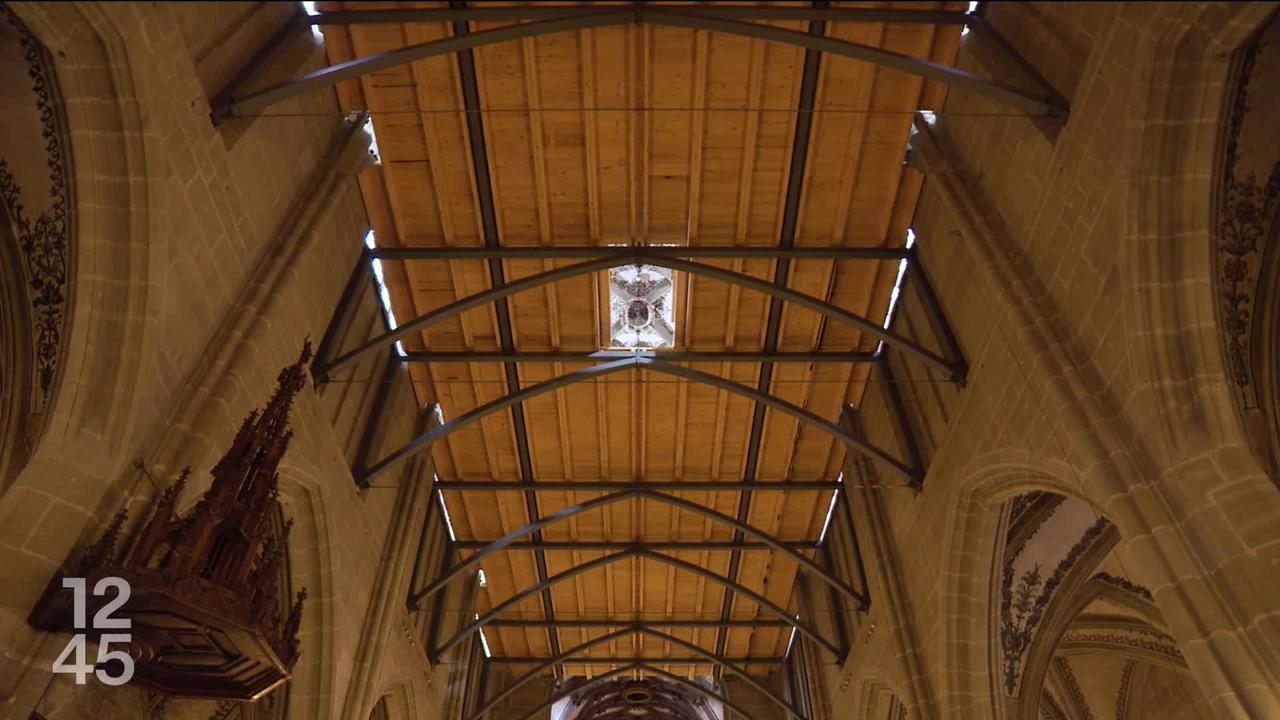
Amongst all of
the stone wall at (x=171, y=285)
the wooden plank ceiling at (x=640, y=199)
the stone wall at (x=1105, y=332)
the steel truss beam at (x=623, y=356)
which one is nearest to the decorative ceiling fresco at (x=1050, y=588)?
the stone wall at (x=1105, y=332)

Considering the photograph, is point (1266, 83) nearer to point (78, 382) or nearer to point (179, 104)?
point (179, 104)

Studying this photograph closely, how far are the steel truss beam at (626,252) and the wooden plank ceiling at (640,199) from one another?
27cm

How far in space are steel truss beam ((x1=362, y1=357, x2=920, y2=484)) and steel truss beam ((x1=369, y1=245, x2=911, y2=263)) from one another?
1843 mm

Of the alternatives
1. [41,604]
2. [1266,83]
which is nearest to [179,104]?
[41,604]

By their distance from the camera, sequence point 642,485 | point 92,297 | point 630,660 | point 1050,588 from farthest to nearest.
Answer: point 630,660 → point 642,485 → point 1050,588 → point 92,297

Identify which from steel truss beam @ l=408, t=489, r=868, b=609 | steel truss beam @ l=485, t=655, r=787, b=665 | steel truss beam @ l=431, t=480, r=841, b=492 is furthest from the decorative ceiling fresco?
steel truss beam @ l=485, t=655, r=787, b=665

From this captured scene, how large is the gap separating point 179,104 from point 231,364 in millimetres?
2448

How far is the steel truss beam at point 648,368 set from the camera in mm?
14250

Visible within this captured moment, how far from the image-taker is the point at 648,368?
15.2m

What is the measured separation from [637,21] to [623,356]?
19.2 ft

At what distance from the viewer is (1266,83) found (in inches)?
345

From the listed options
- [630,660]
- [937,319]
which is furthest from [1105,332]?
[630,660]

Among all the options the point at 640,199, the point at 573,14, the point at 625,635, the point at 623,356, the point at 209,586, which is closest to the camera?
the point at 209,586

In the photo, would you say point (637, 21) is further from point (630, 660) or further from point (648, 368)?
point (630, 660)
